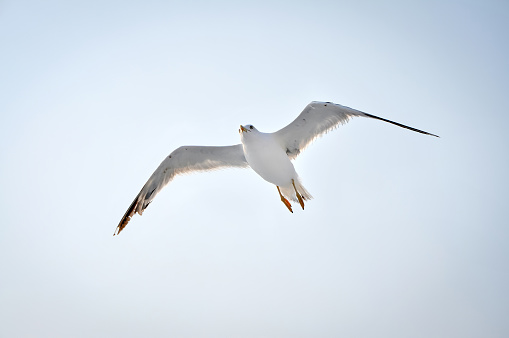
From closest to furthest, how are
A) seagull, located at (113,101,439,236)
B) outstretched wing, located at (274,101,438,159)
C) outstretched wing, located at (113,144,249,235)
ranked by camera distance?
outstretched wing, located at (274,101,438,159) → seagull, located at (113,101,439,236) → outstretched wing, located at (113,144,249,235)

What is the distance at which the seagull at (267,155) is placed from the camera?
28.3 ft

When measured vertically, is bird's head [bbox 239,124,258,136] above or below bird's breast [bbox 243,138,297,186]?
above

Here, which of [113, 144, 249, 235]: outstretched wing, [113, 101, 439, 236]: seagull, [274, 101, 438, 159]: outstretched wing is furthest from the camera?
[113, 144, 249, 235]: outstretched wing

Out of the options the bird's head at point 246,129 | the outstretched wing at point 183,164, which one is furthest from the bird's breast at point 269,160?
the outstretched wing at point 183,164

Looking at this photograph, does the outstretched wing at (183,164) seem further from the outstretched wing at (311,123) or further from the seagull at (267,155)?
the outstretched wing at (311,123)

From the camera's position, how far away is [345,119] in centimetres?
861

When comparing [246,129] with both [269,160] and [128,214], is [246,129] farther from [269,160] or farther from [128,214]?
[128,214]

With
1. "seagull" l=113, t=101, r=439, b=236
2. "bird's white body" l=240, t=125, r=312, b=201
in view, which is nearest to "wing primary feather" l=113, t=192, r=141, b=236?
"seagull" l=113, t=101, r=439, b=236

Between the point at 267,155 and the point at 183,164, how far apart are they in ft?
6.50

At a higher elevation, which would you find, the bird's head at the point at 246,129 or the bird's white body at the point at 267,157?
the bird's head at the point at 246,129

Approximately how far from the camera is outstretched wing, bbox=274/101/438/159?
8.40 m

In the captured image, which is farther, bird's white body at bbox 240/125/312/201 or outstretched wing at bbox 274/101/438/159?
bird's white body at bbox 240/125/312/201

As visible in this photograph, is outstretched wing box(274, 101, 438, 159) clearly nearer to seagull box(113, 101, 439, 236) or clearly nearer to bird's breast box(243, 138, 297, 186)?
seagull box(113, 101, 439, 236)

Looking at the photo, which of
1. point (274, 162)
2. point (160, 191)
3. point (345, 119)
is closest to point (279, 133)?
point (274, 162)
